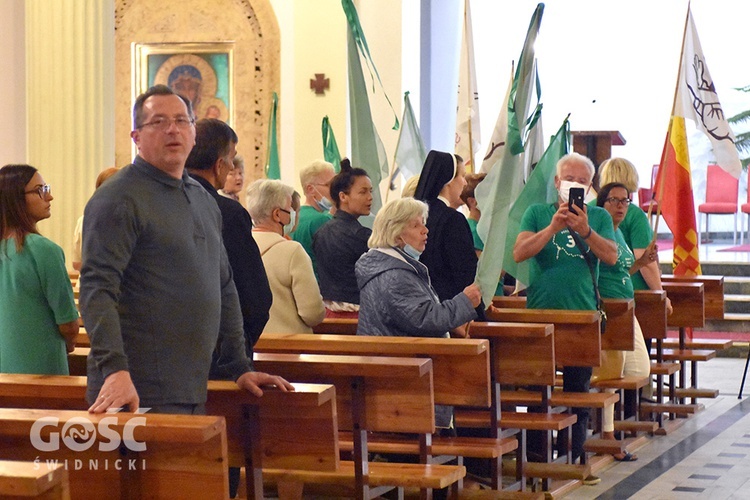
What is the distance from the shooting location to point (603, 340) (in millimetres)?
6809

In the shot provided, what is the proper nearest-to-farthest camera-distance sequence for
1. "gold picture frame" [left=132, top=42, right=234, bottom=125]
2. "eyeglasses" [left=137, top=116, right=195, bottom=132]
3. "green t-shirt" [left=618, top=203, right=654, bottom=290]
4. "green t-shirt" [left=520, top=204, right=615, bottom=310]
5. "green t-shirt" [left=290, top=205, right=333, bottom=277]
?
"eyeglasses" [left=137, top=116, right=195, bottom=132]
"green t-shirt" [left=520, top=204, right=615, bottom=310]
"green t-shirt" [left=290, top=205, right=333, bottom=277]
"green t-shirt" [left=618, top=203, right=654, bottom=290]
"gold picture frame" [left=132, top=42, right=234, bottom=125]

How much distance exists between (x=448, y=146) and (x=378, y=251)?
31.7ft

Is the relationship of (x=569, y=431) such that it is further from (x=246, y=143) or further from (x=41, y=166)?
(x=246, y=143)

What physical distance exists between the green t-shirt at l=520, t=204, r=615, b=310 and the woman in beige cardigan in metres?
1.63

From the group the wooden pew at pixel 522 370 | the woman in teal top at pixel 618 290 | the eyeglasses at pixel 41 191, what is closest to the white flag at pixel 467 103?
the woman in teal top at pixel 618 290

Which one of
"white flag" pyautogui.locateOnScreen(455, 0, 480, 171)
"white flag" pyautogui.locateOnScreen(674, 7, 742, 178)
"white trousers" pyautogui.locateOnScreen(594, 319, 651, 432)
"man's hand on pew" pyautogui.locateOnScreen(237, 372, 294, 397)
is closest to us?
"man's hand on pew" pyautogui.locateOnScreen(237, 372, 294, 397)

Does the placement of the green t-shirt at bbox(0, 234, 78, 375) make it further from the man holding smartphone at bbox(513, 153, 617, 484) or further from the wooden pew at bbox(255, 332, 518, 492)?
the man holding smartphone at bbox(513, 153, 617, 484)

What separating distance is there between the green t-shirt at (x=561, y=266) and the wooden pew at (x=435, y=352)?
5.05ft

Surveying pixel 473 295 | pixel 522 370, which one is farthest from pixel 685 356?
pixel 473 295

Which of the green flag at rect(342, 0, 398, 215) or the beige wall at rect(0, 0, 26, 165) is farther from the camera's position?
the green flag at rect(342, 0, 398, 215)

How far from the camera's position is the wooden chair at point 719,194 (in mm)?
15945

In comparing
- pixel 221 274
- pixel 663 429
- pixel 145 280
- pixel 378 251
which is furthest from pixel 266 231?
pixel 663 429

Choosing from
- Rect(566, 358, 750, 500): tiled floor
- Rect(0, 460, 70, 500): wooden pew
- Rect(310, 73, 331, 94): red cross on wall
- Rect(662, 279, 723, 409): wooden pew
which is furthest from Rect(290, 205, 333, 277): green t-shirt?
Rect(310, 73, 331, 94): red cross on wall

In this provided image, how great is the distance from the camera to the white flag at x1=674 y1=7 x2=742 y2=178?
843cm
